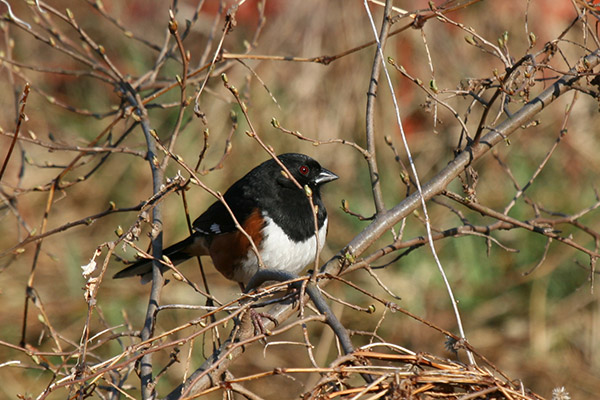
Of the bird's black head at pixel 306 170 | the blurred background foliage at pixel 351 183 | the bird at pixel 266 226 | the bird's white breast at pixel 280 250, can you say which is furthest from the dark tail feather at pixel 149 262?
the blurred background foliage at pixel 351 183

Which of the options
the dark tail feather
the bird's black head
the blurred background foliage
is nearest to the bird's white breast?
the bird's black head

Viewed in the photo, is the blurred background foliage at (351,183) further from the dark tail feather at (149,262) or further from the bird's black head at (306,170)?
the bird's black head at (306,170)

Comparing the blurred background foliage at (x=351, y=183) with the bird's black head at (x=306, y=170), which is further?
the blurred background foliage at (x=351, y=183)

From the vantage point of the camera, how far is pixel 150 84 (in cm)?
246

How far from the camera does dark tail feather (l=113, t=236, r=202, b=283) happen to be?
8.82 ft

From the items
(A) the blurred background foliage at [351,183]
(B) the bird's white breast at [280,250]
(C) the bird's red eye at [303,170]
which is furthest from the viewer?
(A) the blurred background foliage at [351,183]

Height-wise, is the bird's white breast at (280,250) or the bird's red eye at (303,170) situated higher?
the bird's red eye at (303,170)

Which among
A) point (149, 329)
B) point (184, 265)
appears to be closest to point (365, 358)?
point (149, 329)

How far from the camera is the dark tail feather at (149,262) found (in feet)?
8.82

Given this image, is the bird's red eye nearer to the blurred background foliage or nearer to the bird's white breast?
the bird's white breast

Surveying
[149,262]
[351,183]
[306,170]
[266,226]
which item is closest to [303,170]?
[306,170]

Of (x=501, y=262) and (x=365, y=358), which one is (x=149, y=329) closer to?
(x=365, y=358)

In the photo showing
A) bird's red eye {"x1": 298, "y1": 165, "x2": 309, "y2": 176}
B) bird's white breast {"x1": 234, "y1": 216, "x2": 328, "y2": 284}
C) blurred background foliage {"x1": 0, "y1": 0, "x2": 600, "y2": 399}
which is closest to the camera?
bird's white breast {"x1": 234, "y1": 216, "x2": 328, "y2": 284}

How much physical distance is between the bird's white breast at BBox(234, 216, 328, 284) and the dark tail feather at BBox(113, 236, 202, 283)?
35 cm
